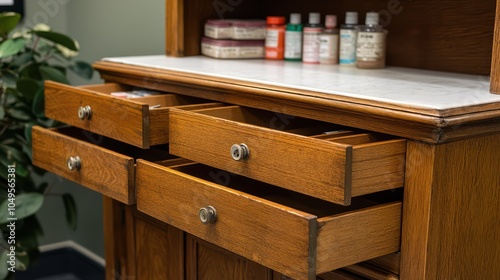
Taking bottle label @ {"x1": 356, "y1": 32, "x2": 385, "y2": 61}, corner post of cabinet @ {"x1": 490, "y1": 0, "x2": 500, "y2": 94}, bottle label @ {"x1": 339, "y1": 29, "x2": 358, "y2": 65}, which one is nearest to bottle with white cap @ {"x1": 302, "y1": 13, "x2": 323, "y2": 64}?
bottle label @ {"x1": 339, "y1": 29, "x2": 358, "y2": 65}

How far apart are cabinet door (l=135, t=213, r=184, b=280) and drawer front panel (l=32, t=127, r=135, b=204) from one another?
9.7 inches

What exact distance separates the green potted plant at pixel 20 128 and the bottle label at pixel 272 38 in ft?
2.27

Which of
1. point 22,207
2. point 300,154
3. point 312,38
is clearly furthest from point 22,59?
point 300,154

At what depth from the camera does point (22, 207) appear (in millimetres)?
2209

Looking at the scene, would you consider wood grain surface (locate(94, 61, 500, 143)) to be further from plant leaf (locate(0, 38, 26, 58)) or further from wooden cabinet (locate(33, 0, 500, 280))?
plant leaf (locate(0, 38, 26, 58))

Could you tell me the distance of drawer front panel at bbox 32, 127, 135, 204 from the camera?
156cm

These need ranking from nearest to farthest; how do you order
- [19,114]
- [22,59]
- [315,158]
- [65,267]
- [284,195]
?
[315,158], [284,195], [19,114], [22,59], [65,267]

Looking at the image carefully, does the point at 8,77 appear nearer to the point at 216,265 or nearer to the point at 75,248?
the point at 75,248

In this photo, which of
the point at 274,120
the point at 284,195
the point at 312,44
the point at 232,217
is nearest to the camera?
the point at 232,217

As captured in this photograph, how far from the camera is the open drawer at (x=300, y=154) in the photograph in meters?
1.15

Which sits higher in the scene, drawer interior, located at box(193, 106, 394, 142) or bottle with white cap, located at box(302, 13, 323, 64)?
bottle with white cap, located at box(302, 13, 323, 64)

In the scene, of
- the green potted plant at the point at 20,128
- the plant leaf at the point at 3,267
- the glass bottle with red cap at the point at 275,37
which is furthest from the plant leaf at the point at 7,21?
the glass bottle with red cap at the point at 275,37

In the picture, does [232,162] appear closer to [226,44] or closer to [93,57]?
[226,44]

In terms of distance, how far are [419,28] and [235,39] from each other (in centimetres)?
58
